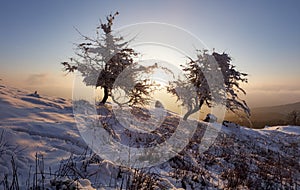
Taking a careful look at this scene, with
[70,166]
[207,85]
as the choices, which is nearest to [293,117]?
Result: [207,85]

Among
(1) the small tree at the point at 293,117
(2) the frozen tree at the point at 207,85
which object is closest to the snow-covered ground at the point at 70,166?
(2) the frozen tree at the point at 207,85

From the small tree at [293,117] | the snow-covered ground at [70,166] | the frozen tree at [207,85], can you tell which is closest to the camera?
the snow-covered ground at [70,166]

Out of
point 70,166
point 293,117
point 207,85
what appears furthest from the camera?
point 293,117

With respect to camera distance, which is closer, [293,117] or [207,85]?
[207,85]

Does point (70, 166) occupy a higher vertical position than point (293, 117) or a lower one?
higher

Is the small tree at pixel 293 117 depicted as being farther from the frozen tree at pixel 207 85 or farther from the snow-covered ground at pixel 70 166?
the snow-covered ground at pixel 70 166

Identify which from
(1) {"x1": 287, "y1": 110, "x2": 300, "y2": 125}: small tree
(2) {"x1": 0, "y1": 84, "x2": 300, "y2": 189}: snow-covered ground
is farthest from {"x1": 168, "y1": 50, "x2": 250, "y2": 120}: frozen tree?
Answer: (1) {"x1": 287, "y1": 110, "x2": 300, "y2": 125}: small tree

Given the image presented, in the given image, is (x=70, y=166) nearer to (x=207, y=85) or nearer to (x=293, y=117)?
(x=207, y=85)

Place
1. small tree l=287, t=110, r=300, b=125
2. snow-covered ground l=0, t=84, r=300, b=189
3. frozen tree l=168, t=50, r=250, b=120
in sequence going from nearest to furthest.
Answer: snow-covered ground l=0, t=84, r=300, b=189 → frozen tree l=168, t=50, r=250, b=120 → small tree l=287, t=110, r=300, b=125

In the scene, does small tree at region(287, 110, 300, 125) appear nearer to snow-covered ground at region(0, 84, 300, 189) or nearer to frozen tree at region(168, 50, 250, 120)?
frozen tree at region(168, 50, 250, 120)

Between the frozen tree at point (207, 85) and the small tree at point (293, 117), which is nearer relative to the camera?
the frozen tree at point (207, 85)

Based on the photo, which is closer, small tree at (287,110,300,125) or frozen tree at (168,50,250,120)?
frozen tree at (168,50,250,120)

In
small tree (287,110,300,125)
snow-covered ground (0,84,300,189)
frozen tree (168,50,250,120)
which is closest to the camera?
snow-covered ground (0,84,300,189)

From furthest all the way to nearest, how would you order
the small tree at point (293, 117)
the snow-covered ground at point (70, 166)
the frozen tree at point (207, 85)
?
the small tree at point (293, 117) < the frozen tree at point (207, 85) < the snow-covered ground at point (70, 166)
